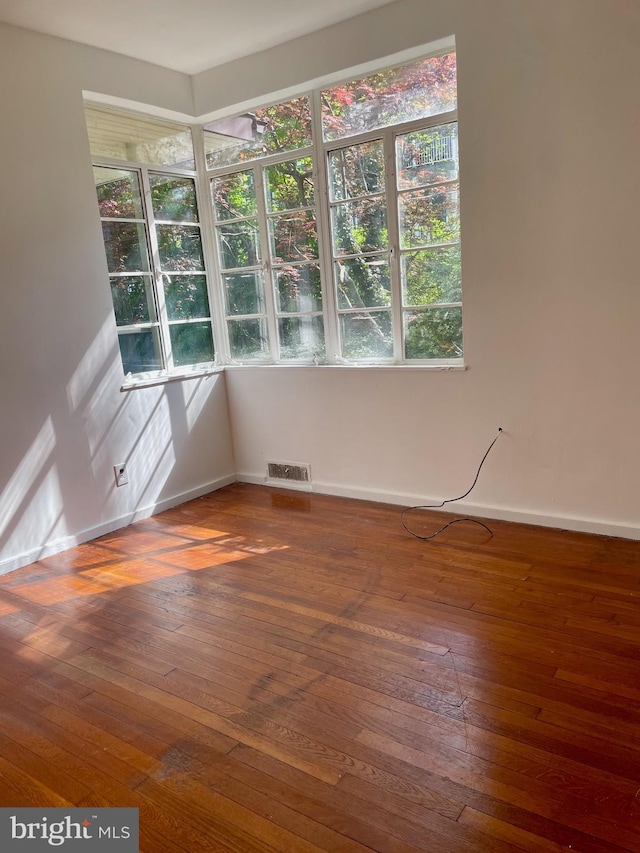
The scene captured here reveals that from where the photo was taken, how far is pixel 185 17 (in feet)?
10.9

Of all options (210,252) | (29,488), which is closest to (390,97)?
(210,252)

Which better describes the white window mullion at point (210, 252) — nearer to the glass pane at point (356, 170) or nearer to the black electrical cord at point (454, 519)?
the glass pane at point (356, 170)

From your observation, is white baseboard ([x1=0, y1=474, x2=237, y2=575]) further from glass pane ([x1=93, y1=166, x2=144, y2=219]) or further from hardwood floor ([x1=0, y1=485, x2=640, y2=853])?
glass pane ([x1=93, y1=166, x2=144, y2=219])

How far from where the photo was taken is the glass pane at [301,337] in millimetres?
4156

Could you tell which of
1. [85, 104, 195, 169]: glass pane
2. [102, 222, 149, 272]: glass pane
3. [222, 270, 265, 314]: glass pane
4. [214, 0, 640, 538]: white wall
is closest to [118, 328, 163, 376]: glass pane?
[102, 222, 149, 272]: glass pane

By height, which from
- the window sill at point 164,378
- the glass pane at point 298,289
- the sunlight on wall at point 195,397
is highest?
the glass pane at point 298,289

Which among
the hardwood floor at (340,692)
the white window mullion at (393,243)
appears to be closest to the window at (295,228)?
the white window mullion at (393,243)

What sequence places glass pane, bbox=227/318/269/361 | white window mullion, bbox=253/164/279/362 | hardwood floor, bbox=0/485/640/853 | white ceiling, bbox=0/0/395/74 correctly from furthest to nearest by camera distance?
glass pane, bbox=227/318/269/361 < white window mullion, bbox=253/164/279/362 < white ceiling, bbox=0/0/395/74 < hardwood floor, bbox=0/485/640/853

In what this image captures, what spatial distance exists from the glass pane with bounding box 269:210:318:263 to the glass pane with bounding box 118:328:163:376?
103 cm

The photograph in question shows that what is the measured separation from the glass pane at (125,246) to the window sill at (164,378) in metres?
0.72

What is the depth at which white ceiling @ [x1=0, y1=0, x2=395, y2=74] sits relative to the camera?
3115 mm

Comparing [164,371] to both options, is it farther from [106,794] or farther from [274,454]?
[106,794]

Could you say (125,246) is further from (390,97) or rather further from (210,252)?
(390,97)

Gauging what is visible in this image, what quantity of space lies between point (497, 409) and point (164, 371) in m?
2.29
